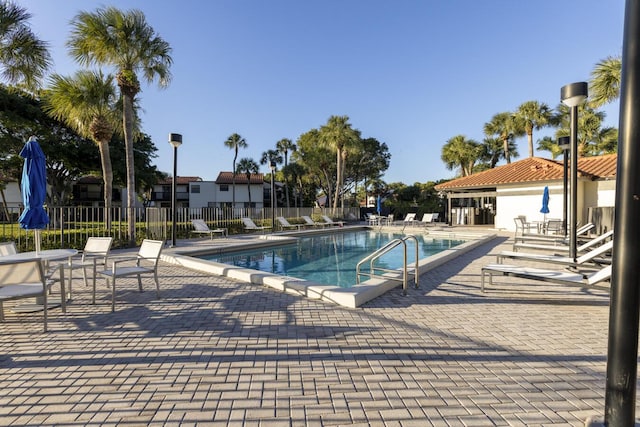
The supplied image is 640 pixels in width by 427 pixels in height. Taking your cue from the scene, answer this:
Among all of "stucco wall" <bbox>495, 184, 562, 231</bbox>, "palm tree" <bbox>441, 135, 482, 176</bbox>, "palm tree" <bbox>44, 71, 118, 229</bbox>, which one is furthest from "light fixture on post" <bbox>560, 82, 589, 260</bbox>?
"palm tree" <bbox>441, 135, 482, 176</bbox>

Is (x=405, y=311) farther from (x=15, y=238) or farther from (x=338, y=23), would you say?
(x=338, y=23)

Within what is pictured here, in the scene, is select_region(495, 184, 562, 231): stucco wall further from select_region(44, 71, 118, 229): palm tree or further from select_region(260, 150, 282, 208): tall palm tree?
select_region(260, 150, 282, 208): tall palm tree

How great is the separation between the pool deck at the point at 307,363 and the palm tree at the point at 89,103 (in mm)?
9172

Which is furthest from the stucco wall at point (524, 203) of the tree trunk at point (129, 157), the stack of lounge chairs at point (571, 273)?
the tree trunk at point (129, 157)

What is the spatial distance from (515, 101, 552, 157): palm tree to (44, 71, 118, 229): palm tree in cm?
2770

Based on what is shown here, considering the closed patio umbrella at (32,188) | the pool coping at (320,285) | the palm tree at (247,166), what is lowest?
the pool coping at (320,285)

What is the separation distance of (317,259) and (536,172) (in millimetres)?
14784

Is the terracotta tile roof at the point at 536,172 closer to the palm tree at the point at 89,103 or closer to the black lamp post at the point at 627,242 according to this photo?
the black lamp post at the point at 627,242

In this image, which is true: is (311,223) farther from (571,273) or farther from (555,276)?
(555,276)

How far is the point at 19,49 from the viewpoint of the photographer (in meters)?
9.24

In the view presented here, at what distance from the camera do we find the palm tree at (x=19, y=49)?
8773mm

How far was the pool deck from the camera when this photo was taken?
211 centimetres

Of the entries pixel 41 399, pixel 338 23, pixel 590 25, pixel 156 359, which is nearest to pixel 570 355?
pixel 156 359

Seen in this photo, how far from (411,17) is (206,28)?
28.6ft
